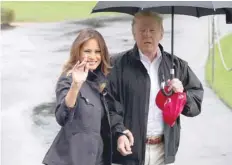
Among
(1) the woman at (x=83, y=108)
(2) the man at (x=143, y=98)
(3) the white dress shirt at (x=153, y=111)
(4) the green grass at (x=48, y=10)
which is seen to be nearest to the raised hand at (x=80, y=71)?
(1) the woman at (x=83, y=108)

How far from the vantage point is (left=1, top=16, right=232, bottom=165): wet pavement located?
5828 millimetres

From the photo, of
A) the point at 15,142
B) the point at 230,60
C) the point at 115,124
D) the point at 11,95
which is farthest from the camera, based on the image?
the point at 230,60

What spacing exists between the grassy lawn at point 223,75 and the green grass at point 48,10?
1.43 metres

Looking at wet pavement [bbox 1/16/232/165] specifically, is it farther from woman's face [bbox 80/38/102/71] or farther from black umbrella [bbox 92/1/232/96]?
woman's face [bbox 80/38/102/71]

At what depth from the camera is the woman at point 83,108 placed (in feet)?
9.84

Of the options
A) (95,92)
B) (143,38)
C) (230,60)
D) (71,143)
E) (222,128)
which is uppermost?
(143,38)

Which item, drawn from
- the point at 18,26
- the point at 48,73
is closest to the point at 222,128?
the point at 48,73

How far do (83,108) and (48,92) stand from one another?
11.4 feet

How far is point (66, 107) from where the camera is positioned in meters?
2.97

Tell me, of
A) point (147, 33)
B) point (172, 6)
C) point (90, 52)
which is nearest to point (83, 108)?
point (90, 52)

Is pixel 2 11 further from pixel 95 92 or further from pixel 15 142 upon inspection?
pixel 95 92

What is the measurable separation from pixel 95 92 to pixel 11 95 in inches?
134

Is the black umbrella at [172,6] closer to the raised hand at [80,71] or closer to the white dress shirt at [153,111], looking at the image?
the white dress shirt at [153,111]

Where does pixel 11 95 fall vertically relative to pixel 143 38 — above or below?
below
